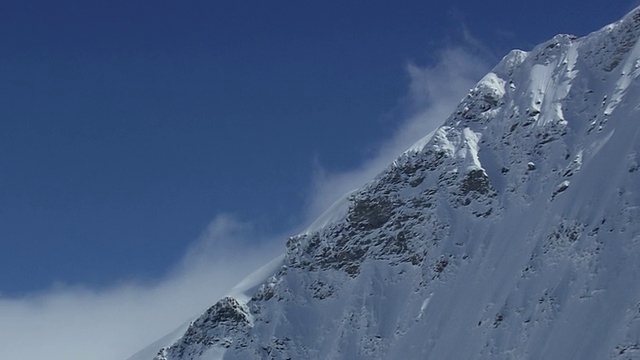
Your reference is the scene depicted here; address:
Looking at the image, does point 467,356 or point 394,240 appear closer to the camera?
point 467,356

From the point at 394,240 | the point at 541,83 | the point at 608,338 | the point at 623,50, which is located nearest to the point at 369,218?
the point at 394,240

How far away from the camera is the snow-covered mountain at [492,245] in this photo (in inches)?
2709

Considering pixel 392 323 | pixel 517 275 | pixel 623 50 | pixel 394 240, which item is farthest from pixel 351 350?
pixel 623 50

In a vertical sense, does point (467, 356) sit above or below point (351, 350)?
below

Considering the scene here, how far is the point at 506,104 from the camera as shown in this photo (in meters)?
103

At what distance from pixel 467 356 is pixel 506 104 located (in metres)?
38.2

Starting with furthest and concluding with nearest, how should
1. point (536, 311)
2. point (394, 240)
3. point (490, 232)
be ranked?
point (394, 240), point (490, 232), point (536, 311)

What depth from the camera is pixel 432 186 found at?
3954 inches

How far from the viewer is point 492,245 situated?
8731 cm

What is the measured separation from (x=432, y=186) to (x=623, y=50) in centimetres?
2409

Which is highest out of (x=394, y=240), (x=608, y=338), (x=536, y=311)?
(x=394, y=240)

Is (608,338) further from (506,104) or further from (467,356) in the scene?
(506,104)

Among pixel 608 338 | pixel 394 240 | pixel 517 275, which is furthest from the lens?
pixel 394 240

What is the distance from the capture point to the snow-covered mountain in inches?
2709
